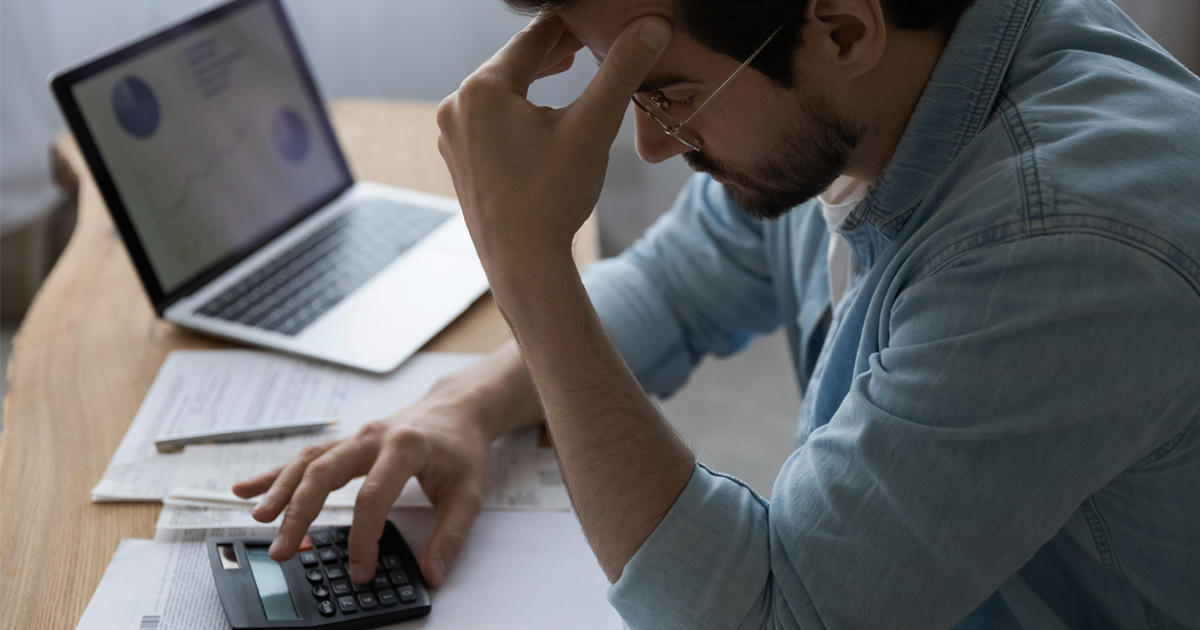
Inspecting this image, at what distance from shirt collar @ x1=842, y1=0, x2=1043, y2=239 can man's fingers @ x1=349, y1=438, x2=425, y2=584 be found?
0.46 m

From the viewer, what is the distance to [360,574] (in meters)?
0.75

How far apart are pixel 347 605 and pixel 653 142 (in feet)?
1.49

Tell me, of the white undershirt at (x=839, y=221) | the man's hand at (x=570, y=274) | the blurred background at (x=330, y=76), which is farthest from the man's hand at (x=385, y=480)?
the blurred background at (x=330, y=76)

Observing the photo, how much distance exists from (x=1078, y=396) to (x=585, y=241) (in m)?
0.79

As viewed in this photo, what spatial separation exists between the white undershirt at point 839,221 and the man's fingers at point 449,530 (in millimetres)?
403

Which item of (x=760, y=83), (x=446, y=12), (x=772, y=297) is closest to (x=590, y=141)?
(x=760, y=83)

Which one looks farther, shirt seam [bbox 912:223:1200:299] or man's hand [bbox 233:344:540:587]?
man's hand [bbox 233:344:540:587]

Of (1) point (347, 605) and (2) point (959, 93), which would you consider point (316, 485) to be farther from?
(2) point (959, 93)

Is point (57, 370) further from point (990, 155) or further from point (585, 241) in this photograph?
point (990, 155)

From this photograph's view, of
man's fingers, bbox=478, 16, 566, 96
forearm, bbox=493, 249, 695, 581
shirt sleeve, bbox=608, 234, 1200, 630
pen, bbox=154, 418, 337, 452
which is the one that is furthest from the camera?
pen, bbox=154, 418, 337, 452

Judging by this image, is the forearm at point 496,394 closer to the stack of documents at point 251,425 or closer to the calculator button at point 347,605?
the stack of documents at point 251,425

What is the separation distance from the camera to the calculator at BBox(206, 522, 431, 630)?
0.71 meters

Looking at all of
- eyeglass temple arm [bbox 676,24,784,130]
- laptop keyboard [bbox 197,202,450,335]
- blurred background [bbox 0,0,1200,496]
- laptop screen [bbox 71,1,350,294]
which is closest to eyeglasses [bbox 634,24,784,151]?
eyeglass temple arm [bbox 676,24,784,130]

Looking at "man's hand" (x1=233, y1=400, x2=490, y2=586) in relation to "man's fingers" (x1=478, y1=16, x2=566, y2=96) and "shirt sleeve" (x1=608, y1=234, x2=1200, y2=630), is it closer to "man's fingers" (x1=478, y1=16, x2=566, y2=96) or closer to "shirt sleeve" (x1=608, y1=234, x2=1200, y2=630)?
"shirt sleeve" (x1=608, y1=234, x2=1200, y2=630)
